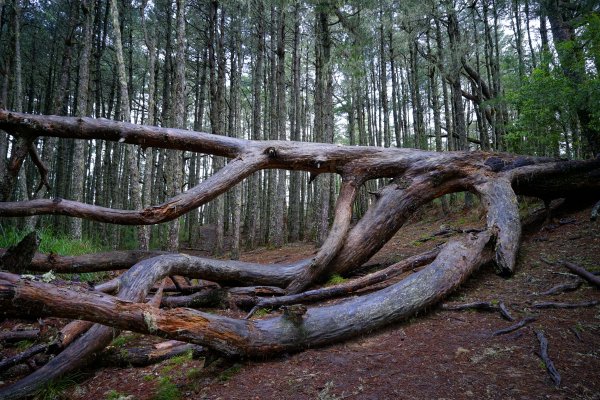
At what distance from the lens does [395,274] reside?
471 cm

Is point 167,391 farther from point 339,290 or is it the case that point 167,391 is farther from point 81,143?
point 81,143

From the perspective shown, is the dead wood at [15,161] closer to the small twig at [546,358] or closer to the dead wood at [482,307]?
the dead wood at [482,307]

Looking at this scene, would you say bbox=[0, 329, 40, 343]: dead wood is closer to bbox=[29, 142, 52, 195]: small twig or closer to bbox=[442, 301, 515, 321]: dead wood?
bbox=[29, 142, 52, 195]: small twig

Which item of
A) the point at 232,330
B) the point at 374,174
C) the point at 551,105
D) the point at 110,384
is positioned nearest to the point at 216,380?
the point at 232,330

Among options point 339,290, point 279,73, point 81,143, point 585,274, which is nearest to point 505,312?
point 585,274

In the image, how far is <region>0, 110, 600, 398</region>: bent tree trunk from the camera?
2590mm

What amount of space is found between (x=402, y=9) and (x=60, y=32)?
17.3m

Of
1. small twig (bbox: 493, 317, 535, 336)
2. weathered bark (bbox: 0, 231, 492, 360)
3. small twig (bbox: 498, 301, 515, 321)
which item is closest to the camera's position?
weathered bark (bbox: 0, 231, 492, 360)

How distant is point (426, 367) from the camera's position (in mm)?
2666

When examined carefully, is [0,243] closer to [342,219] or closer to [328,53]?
[342,219]

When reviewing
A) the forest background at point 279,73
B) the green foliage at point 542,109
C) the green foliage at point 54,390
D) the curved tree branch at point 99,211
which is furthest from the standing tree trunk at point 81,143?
the green foliage at point 542,109

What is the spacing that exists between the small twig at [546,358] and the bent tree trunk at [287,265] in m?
1.09

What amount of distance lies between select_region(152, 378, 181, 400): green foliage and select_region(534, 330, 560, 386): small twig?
284 centimetres

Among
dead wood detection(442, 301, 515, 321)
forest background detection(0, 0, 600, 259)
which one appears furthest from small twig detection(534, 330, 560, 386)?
forest background detection(0, 0, 600, 259)
